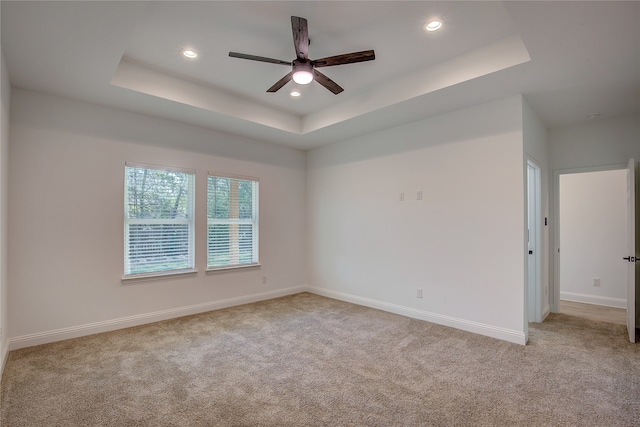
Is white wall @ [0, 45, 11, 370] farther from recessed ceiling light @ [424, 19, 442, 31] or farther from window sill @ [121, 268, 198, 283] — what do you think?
recessed ceiling light @ [424, 19, 442, 31]

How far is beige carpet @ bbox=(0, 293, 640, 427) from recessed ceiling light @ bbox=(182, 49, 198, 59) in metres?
2.94

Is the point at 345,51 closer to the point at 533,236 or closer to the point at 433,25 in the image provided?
the point at 433,25

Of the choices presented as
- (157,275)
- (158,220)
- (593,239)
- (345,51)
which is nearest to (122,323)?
(157,275)

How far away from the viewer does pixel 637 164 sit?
3807 millimetres

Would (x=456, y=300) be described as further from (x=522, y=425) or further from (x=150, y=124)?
(x=150, y=124)

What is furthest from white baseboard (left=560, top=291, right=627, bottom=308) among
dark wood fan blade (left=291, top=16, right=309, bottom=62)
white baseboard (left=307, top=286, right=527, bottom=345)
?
dark wood fan blade (left=291, top=16, right=309, bottom=62)

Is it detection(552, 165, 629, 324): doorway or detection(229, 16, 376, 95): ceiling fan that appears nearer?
detection(229, 16, 376, 95): ceiling fan

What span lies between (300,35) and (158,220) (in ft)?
9.83

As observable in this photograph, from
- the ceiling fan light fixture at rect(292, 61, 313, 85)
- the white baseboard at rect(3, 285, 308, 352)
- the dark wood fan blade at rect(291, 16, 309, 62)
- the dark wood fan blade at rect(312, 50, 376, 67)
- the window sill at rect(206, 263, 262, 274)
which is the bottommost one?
the white baseboard at rect(3, 285, 308, 352)

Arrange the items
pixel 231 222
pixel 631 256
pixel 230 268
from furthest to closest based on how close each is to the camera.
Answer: pixel 231 222 < pixel 230 268 < pixel 631 256

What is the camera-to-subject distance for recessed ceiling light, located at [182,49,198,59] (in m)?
3.00

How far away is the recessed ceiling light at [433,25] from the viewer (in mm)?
2539

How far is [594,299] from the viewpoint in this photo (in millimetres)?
4941

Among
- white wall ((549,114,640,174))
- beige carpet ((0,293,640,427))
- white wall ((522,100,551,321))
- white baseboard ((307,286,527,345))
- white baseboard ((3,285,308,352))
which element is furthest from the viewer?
white wall ((549,114,640,174))
